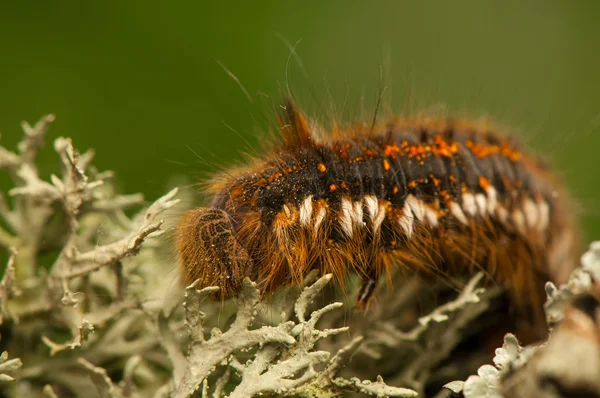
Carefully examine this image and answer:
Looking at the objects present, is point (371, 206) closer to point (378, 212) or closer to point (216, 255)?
point (378, 212)

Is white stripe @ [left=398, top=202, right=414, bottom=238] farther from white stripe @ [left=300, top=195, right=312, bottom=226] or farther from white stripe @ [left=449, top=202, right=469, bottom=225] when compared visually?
white stripe @ [left=300, top=195, right=312, bottom=226]

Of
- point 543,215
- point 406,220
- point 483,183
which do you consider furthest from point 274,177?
point 543,215

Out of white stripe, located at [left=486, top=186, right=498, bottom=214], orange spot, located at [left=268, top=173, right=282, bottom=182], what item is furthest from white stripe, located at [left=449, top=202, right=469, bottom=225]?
orange spot, located at [left=268, top=173, right=282, bottom=182]

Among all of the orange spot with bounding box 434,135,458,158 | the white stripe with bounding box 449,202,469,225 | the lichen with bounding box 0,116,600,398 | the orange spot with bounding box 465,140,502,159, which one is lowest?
the lichen with bounding box 0,116,600,398

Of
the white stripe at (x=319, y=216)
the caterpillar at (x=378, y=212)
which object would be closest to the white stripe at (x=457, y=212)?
the caterpillar at (x=378, y=212)

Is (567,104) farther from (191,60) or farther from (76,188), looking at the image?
(76,188)

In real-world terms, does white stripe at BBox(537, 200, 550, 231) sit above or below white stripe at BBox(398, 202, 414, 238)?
above

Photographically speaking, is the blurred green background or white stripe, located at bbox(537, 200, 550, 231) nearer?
white stripe, located at bbox(537, 200, 550, 231)

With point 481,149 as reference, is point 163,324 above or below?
below
